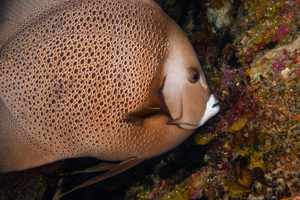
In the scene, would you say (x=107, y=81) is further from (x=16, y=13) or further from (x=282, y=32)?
(x=282, y=32)

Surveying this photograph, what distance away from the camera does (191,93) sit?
1523 millimetres

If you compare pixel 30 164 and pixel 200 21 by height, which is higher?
pixel 200 21

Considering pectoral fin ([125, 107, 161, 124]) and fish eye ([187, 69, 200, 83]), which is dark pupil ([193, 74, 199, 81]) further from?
pectoral fin ([125, 107, 161, 124])

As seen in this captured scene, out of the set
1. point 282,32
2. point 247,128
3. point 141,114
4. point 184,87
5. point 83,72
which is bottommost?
point 247,128

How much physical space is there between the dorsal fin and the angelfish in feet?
0.49

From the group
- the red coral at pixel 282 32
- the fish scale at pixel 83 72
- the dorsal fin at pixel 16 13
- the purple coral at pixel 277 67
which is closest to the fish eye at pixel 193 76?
the fish scale at pixel 83 72

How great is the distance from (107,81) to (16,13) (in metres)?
1.47

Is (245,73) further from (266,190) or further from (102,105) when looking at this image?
(102,105)

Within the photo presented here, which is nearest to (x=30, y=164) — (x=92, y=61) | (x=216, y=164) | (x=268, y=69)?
(x=92, y=61)

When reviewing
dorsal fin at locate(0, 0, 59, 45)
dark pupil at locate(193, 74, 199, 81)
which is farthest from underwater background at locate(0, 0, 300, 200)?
dorsal fin at locate(0, 0, 59, 45)

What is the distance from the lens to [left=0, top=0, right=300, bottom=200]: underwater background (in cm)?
165

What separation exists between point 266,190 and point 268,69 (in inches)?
52.5

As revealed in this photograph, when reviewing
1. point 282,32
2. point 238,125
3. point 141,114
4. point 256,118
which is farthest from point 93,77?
point 282,32

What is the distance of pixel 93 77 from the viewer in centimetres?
151
